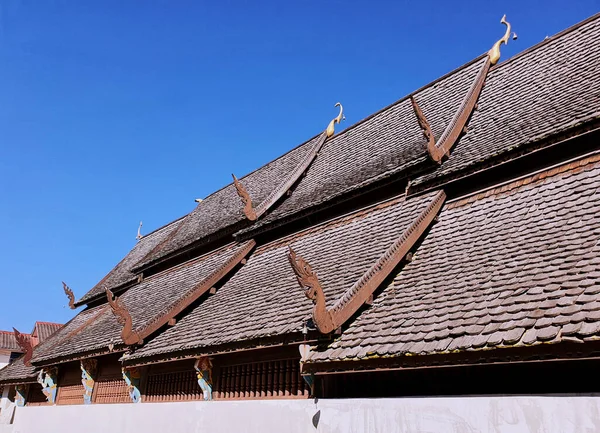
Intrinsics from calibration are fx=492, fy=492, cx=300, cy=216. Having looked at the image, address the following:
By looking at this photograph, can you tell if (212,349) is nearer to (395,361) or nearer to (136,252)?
(395,361)

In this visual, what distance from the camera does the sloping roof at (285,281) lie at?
19.7ft

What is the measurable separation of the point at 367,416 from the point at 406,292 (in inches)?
53.8

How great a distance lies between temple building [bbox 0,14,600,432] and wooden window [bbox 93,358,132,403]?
0.05 metres

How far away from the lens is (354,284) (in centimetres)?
534

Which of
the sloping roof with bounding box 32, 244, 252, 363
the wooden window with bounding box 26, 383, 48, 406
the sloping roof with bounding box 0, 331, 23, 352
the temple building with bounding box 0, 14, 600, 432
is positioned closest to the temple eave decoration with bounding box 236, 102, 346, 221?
the temple building with bounding box 0, 14, 600, 432

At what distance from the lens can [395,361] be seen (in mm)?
4363

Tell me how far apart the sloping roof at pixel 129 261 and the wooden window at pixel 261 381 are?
8605mm

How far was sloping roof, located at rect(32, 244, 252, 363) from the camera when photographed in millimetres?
9281

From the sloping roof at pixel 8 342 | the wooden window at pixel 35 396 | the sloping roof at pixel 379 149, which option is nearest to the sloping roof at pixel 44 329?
the sloping roof at pixel 8 342

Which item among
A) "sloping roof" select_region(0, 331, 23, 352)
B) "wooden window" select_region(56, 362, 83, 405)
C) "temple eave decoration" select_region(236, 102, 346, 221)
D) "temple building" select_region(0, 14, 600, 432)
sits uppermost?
"temple eave decoration" select_region(236, 102, 346, 221)

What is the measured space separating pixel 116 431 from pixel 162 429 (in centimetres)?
142

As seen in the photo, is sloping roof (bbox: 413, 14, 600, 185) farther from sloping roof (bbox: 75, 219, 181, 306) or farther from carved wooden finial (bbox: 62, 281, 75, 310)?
carved wooden finial (bbox: 62, 281, 75, 310)

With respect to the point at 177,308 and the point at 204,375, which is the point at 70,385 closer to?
the point at 177,308

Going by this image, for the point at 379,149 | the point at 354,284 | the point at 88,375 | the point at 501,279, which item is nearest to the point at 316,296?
the point at 354,284
